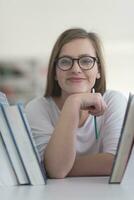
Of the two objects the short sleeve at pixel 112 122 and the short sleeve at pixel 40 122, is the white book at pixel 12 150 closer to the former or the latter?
the short sleeve at pixel 40 122

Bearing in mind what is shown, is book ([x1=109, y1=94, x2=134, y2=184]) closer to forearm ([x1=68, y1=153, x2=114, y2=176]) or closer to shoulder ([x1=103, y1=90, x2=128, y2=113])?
forearm ([x1=68, y1=153, x2=114, y2=176])

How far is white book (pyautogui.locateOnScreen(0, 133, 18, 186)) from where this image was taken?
0.78 m

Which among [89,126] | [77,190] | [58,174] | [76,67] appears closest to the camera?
[77,190]

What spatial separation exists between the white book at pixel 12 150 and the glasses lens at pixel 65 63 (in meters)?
0.32

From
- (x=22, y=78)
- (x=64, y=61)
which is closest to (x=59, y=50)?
(x=64, y=61)

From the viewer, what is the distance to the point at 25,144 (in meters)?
0.77

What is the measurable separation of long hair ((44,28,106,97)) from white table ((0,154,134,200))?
444 millimetres

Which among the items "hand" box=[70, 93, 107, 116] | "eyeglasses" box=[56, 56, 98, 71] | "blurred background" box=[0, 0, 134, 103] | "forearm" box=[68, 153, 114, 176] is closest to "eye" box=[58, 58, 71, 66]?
"eyeglasses" box=[56, 56, 98, 71]

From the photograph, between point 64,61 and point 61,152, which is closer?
point 61,152

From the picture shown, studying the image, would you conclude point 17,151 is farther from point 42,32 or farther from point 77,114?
point 42,32

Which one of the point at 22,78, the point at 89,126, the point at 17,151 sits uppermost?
the point at 17,151

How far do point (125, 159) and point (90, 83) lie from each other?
35cm

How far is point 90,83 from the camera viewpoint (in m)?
1.08

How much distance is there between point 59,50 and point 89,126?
0.85 ft
